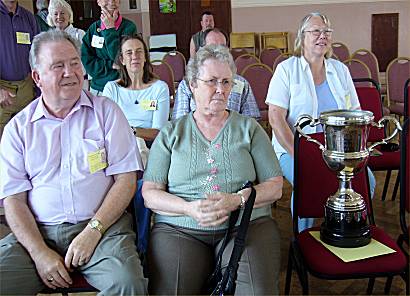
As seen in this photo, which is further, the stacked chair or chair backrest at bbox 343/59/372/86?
chair backrest at bbox 343/59/372/86

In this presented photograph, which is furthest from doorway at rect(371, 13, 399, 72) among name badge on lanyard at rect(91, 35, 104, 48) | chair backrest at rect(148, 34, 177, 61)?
name badge on lanyard at rect(91, 35, 104, 48)

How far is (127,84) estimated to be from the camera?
131 inches

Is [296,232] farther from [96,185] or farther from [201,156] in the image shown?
[96,185]

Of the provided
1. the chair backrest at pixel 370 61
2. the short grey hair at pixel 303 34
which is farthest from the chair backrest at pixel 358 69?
the short grey hair at pixel 303 34

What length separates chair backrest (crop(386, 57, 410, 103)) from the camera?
4.88m

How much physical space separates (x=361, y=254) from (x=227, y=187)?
57 cm

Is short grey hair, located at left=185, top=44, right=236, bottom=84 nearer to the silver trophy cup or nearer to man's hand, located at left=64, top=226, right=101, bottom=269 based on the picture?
the silver trophy cup

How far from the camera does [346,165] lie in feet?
6.25

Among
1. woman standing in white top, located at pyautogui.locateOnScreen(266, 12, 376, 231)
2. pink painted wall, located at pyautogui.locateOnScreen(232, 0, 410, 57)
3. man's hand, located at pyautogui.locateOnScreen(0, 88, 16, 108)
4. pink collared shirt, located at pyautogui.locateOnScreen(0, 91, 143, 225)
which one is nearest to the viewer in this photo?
pink collared shirt, located at pyautogui.locateOnScreen(0, 91, 143, 225)

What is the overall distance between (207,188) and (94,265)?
0.51 metres

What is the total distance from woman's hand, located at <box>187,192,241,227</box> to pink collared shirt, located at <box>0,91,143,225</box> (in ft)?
1.28

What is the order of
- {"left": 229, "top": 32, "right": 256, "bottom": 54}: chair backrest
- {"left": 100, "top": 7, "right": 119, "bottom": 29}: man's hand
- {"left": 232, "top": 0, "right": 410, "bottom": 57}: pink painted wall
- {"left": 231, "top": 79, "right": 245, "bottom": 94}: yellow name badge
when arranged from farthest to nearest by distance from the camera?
1. {"left": 229, "top": 32, "right": 256, "bottom": 54}: chair backrest
2. {"left": 232, "top": 0, "right": 410, "bottom": 57}: pink painted wall
3. {"left": 100, "top": 7, "right": 119, "bottom": 29}: man's hand
4. {"left": 231, "top": 79, "right": 245, "bottom": 94}: yellow name badge

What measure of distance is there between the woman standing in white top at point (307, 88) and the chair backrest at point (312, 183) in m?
0.48

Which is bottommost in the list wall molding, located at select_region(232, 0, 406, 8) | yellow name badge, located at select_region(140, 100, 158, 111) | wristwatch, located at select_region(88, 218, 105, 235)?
wristwatch, located at select_region(88, 218, 105, 235)
